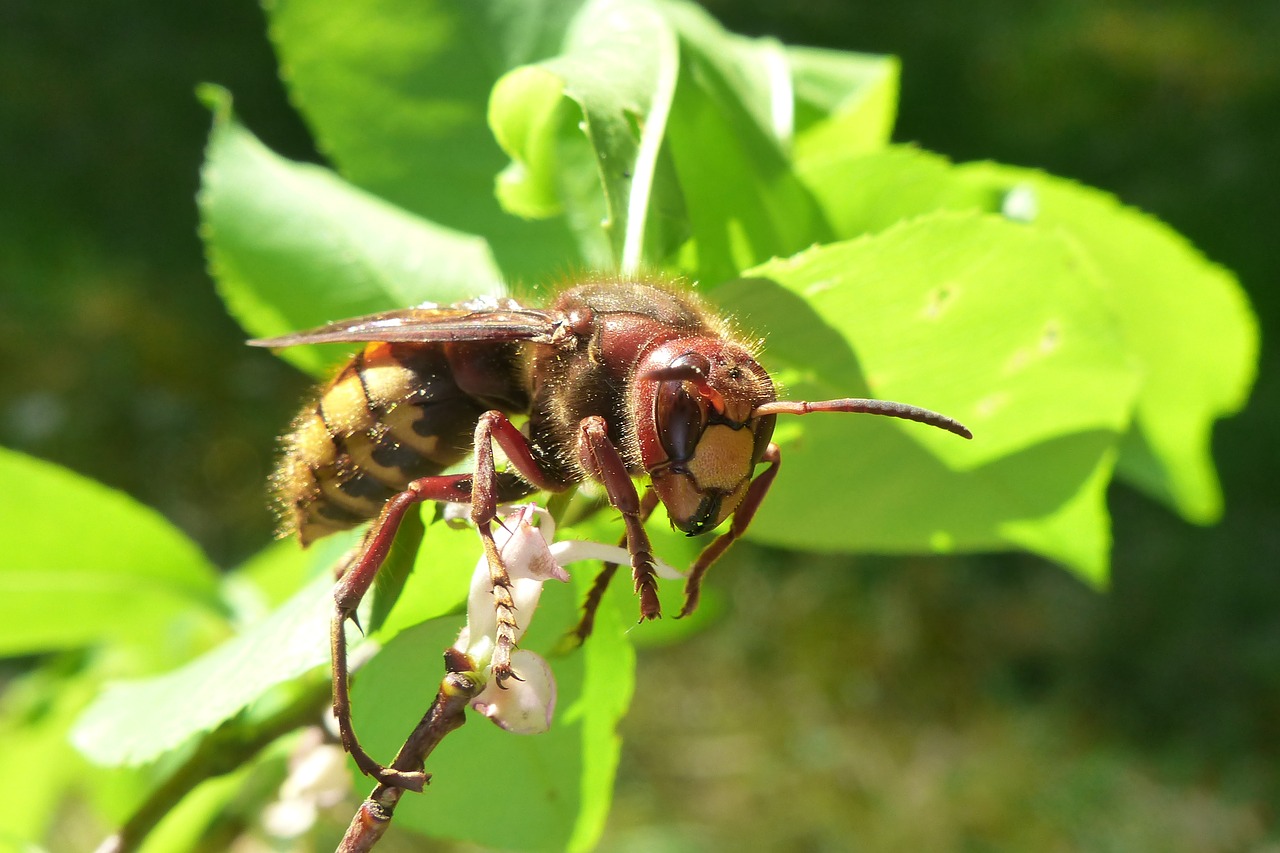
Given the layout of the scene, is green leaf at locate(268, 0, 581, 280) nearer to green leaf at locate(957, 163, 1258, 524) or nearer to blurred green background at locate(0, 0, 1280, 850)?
green leaf at locate(957, 163, 1258, 524)

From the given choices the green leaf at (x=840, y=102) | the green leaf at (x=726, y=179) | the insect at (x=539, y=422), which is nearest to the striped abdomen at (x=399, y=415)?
the insect at (x=539, y=422)

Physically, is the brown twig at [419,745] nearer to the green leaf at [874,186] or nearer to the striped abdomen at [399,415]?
the striped abdomen at [399,415]

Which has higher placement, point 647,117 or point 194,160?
point 647,117

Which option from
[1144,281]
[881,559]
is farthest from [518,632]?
[881,559]

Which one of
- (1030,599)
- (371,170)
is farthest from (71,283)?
(371,170)

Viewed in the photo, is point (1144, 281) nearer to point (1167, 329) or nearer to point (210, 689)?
point (1167, 329)

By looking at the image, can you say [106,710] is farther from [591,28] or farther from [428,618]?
[591,28]
